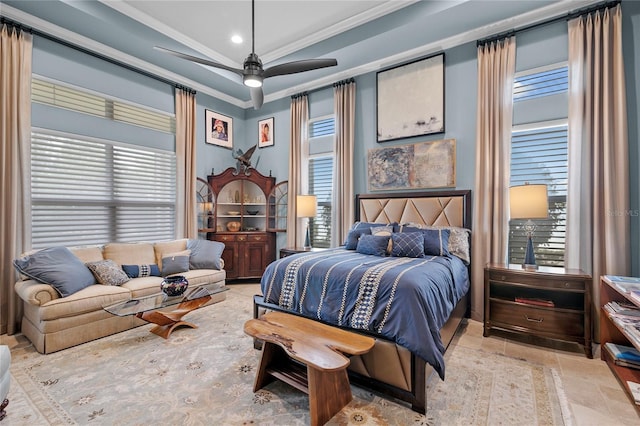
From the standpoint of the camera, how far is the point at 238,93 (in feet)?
18.7

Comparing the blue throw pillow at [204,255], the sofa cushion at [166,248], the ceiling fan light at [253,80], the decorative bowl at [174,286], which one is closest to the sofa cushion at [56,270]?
the decorative bowl at [174,286]

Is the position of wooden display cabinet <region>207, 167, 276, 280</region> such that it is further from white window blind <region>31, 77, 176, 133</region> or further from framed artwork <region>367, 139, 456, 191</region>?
framed artwork <region>367, 139, 456, 191</region>

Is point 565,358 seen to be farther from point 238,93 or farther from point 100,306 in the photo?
point 238,93

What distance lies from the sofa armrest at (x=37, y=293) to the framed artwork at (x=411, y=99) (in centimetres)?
427

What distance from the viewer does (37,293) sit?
2713 millimetres

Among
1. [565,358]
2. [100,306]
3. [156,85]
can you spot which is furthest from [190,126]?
[565,358]

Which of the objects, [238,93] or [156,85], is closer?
[156,85]

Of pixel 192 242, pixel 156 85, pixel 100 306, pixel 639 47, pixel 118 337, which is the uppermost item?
pixel 156 85

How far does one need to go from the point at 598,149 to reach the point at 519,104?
0.94 m

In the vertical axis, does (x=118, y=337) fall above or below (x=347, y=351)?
below

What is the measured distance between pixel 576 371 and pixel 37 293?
4715 millimetres

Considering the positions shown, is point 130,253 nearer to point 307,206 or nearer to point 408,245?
point 307,206

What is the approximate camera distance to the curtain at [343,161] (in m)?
4.66

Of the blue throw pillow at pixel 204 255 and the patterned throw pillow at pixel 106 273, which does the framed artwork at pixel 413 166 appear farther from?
the patterned throw pillow at pixel 106 273
